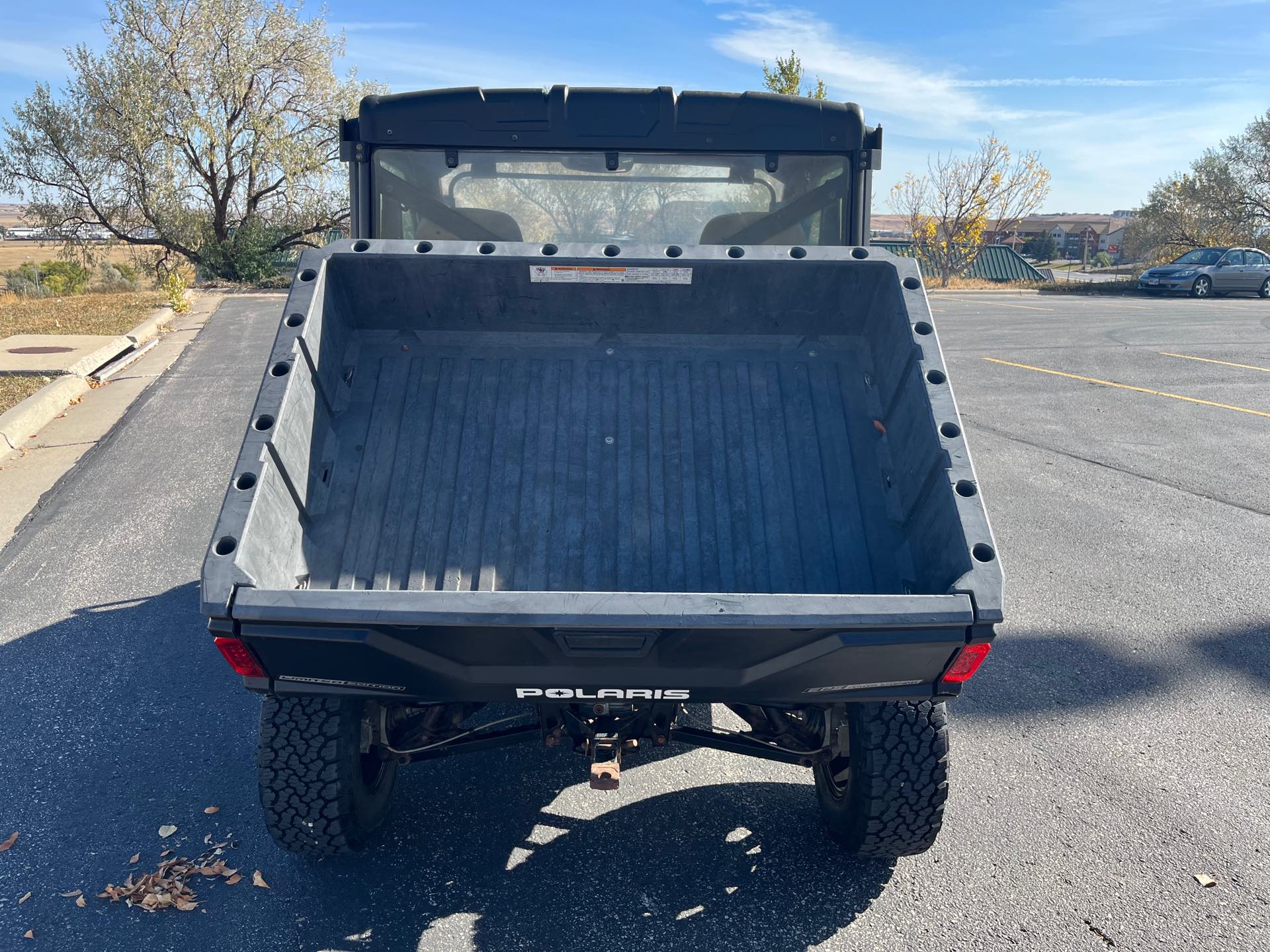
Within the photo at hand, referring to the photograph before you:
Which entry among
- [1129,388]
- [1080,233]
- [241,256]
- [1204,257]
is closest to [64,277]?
[241,256]

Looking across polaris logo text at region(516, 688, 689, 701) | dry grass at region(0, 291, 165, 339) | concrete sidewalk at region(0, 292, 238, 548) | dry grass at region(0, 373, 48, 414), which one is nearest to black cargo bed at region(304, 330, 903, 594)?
Result: polaris logo text at region(516, 688, 689, 701)

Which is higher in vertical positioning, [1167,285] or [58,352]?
[1167,285]

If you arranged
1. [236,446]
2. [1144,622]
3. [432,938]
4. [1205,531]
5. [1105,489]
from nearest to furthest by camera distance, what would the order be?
[432,938] → [1144,622] → [1205,531] → [1105,489] → [236,446]

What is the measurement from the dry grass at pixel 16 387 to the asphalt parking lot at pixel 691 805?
375cm

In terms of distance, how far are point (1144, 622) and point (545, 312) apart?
375 centimetres

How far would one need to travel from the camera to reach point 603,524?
3.00 m

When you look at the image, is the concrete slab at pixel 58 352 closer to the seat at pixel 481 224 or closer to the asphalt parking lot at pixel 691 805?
the asphalt parking lot at pixel 691 805

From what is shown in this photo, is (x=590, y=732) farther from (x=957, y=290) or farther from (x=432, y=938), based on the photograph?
(x=957, y=290)

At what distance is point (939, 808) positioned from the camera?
264cm

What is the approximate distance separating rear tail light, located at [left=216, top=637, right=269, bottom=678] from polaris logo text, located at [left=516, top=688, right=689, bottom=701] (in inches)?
26.8

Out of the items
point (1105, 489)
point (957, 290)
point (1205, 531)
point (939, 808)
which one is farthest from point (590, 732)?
point (957, 290)

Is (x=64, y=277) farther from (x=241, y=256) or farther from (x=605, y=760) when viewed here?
(x=605, y=760)

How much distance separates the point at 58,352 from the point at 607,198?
10352 millimetres

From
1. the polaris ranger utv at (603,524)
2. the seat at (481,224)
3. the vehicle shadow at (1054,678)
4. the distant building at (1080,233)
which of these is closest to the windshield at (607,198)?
the seat at (481,224)
